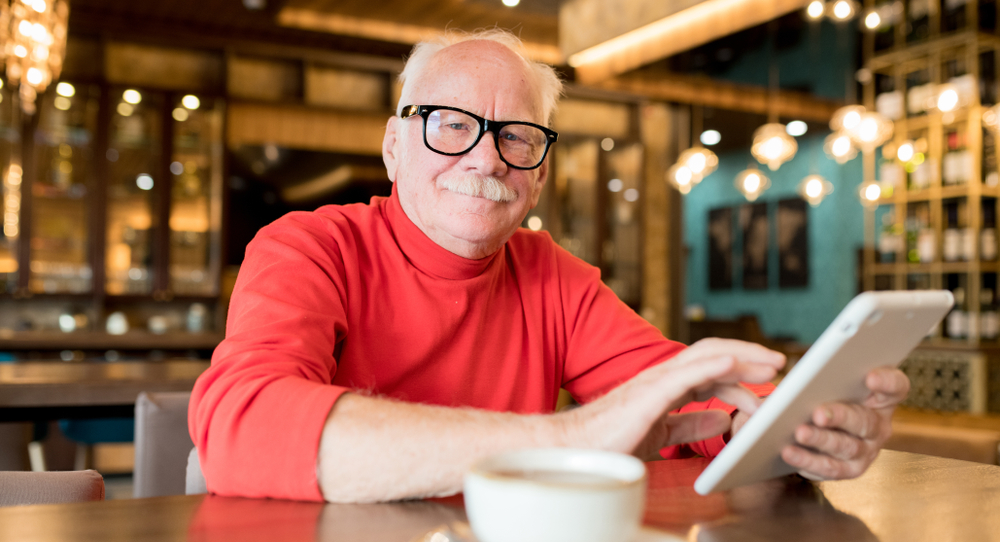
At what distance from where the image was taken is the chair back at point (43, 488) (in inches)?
35.0

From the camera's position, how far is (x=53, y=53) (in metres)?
3.20

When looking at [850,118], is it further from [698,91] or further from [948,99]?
[698,91]

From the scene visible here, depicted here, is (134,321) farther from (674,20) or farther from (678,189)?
(678,189)

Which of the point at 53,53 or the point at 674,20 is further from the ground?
the point at 674,20

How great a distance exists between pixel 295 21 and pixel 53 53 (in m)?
2.38

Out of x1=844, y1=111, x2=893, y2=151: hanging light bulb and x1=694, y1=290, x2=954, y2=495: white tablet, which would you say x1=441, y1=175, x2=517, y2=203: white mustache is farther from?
x1=844, y1=111, x2=893, y2=151: hanging light bulb

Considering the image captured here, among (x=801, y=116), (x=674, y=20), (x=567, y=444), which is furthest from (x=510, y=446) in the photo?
(x=801, y=116)

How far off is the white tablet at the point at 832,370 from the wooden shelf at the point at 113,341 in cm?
331

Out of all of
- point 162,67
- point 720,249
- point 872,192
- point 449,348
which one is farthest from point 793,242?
point 449,348

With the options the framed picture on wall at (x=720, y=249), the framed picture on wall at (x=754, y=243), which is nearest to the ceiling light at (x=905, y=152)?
the framed picture on wall at (x=754, y=243)

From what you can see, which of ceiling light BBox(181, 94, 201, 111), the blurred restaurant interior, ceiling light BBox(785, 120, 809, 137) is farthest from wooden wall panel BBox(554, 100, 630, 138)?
ceiling light BBox(785, 120, 809, 137)

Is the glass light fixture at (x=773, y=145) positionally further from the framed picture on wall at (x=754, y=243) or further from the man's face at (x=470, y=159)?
the framed picture on wall at (x=754, y=243)

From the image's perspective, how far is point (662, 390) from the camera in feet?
2.09

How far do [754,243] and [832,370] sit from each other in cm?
1019
